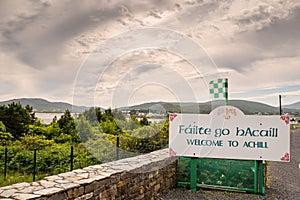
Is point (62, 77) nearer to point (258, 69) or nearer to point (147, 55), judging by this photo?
point (147, 55)

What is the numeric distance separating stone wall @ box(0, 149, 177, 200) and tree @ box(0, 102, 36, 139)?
18.5 feet

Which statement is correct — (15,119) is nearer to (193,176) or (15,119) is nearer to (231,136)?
(193,176)

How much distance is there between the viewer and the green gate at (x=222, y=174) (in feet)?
18.7

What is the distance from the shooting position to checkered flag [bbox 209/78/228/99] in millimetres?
6262

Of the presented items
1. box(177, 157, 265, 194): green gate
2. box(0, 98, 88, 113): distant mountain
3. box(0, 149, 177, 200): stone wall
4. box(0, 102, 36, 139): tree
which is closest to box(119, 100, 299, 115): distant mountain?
box(177, 157, 265, 194): green gate

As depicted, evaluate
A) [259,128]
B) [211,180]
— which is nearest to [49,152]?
[211,180]

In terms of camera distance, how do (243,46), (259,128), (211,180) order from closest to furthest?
(259,128), (211,180), (243,46)

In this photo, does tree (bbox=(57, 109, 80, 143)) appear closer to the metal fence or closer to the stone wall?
the metal fence

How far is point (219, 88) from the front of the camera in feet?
20.8

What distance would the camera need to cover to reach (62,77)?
24.5 feet

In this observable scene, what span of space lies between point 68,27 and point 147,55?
184cm

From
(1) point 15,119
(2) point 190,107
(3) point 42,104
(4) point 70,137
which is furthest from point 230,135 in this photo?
(1) point 15,119

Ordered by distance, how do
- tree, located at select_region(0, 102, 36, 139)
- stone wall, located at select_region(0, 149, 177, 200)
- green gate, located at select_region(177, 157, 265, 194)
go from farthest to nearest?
1. tree, located at select_region(0, 102, 36, 139)
2. green gate, located at select_region(177, 157, 265, 194)
3. stone wall, located at select_region(0, 149, 177, 200)

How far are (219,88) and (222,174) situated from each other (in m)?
1.71
